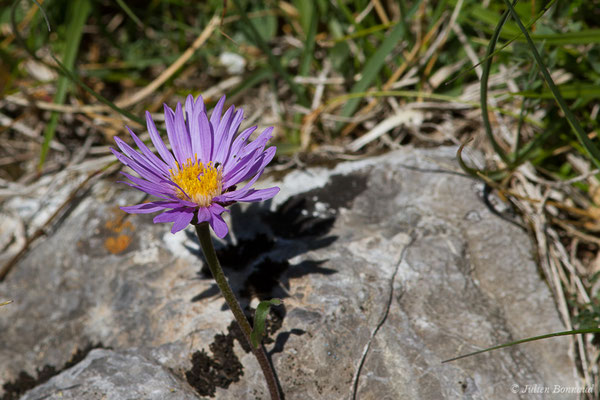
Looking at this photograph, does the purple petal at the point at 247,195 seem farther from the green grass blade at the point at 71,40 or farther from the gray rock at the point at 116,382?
the green grass blade at the point at 71,40

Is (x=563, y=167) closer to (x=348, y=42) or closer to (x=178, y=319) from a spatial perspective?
(x=348, y=42)

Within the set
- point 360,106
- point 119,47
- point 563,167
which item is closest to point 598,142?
point 563,167

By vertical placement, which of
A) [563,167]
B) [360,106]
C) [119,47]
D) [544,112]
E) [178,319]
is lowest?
[178,319]

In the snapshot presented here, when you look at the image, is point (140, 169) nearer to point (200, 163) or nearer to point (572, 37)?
point (200, 163)

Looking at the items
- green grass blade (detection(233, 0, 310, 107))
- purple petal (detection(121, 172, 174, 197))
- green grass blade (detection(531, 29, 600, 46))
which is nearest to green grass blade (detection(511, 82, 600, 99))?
green grass blade (detection(531, 29, 600, 46))

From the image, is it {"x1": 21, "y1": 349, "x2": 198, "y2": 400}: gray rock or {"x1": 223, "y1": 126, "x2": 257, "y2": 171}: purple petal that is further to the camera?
{"x1": 223, "y1": 126, "x2": 257, "y2": 171}: purple petal

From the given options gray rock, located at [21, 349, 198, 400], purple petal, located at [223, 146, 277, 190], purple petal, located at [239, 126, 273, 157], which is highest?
purple petal, located at [239, 126, 273, 157]

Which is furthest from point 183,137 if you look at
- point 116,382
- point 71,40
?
point 71,40

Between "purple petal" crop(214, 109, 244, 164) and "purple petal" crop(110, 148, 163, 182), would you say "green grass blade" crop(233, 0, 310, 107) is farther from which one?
"purple petal" crop(110, 148, 163, 182)
